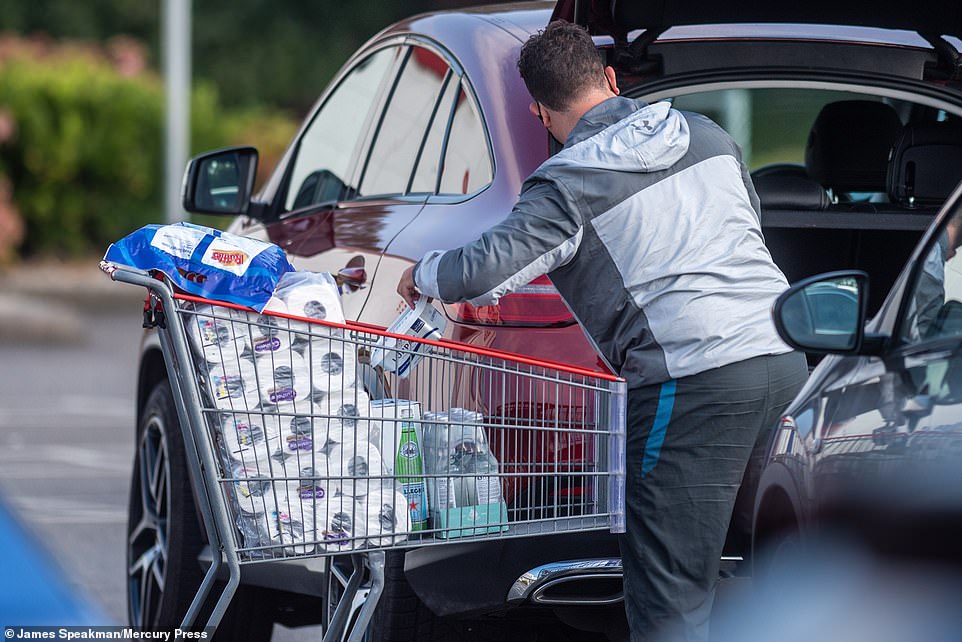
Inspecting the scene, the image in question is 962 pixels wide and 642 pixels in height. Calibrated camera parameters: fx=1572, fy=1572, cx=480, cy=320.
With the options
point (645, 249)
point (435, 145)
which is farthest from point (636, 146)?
point (435, 145)

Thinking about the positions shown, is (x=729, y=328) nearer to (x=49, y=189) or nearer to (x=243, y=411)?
(x=243, y=411)

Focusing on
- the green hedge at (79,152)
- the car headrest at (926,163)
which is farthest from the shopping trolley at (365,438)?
the green hedge at (79,152)

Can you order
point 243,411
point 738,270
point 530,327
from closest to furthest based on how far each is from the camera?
1. point 243,411
2. point 738,270
3. point 530,327

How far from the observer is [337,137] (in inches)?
207

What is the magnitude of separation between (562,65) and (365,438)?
3.16ft

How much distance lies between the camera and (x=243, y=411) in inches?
129

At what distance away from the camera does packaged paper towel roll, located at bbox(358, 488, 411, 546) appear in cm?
337

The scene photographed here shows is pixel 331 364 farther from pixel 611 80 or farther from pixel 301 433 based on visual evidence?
pixel 611 80

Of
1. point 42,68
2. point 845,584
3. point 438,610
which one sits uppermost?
point 42,68

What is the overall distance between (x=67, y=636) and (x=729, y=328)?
196cm

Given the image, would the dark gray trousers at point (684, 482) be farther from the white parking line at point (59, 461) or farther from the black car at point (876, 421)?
the white parking line at point (59, 461)

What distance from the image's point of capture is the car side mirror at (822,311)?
298cm

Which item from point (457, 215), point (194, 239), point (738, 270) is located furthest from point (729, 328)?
point (194, 239)

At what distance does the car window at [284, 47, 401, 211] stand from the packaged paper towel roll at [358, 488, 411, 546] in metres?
1.74
